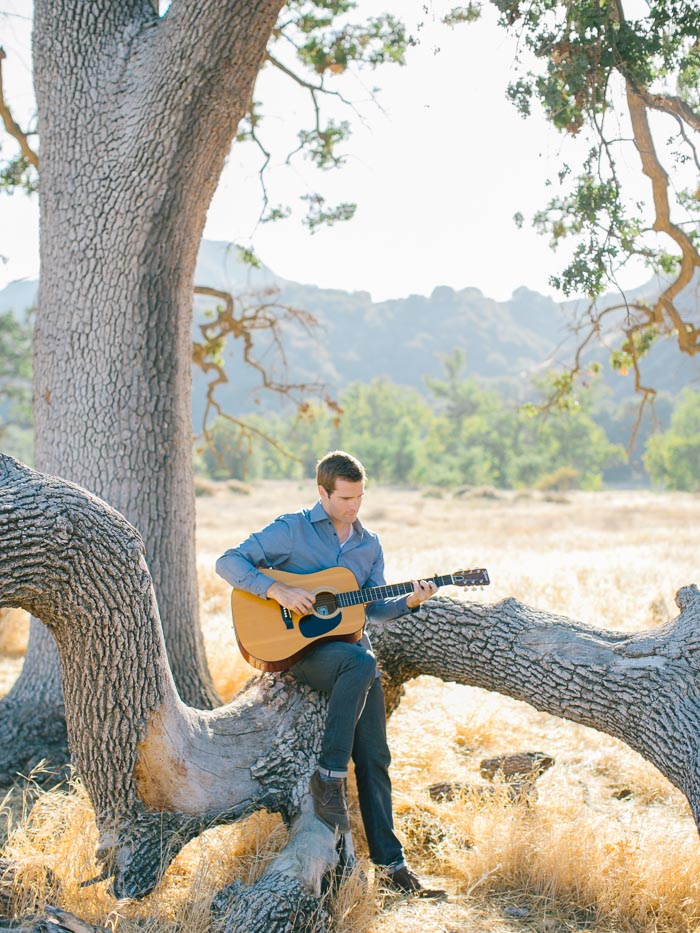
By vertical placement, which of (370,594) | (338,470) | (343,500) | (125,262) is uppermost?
(125,262)

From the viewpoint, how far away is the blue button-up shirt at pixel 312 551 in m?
4.12

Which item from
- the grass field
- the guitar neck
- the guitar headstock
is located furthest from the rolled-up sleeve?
the grass field

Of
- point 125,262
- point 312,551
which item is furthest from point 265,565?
point 125,262

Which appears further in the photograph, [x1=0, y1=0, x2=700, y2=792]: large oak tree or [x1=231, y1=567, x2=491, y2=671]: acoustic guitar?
[x1=0, y1=0, x2=700, y2=792]: large oak tree

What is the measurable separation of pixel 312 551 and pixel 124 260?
223 cm

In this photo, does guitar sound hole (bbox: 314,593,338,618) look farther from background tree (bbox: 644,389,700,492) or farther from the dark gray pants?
background tree (bbox: 644,389,700,492)

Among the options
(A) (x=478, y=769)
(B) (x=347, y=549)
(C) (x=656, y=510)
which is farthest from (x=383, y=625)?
(C) (x=656, y=510)

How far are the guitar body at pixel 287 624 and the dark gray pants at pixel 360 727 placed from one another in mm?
67

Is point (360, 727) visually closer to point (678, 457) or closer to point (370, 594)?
point (370, 594)

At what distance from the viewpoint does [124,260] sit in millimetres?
5074

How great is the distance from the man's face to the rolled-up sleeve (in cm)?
23

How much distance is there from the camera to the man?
150 inches

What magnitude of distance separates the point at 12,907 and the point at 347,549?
6.88 ft

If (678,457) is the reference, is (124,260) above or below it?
above
